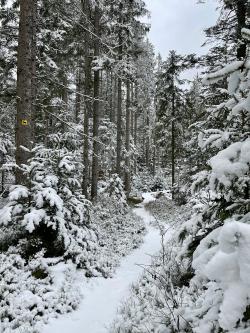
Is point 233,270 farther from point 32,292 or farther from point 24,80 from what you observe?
point 24,80

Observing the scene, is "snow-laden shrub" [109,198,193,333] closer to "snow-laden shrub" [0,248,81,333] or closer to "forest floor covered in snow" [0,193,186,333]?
"forest floor covered in snow" [0,193,186,333]

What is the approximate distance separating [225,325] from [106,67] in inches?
685

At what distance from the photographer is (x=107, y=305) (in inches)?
291

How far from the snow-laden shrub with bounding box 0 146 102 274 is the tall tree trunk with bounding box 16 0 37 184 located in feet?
1.42

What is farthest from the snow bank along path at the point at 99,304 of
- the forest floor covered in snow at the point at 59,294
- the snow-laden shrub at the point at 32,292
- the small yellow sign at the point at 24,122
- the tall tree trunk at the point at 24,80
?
the small yellow sign at the point at 24,122

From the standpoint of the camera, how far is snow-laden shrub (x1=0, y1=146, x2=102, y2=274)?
8406 mm

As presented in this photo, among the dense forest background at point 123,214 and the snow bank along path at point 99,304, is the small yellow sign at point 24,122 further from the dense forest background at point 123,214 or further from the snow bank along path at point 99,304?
the snow bank along path at point 99,304

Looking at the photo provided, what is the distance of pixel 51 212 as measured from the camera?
890cm

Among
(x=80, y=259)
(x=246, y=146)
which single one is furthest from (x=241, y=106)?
(x=80, y=259)

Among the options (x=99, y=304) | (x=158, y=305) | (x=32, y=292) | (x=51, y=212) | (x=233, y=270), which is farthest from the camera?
(x=51, y=212)

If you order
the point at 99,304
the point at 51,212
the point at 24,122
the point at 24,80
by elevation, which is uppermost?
the point at 24,80

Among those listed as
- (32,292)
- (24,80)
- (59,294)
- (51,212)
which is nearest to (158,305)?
(59,294)

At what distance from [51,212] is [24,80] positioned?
3413 millimetres

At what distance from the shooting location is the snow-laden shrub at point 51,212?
8.41 meters
